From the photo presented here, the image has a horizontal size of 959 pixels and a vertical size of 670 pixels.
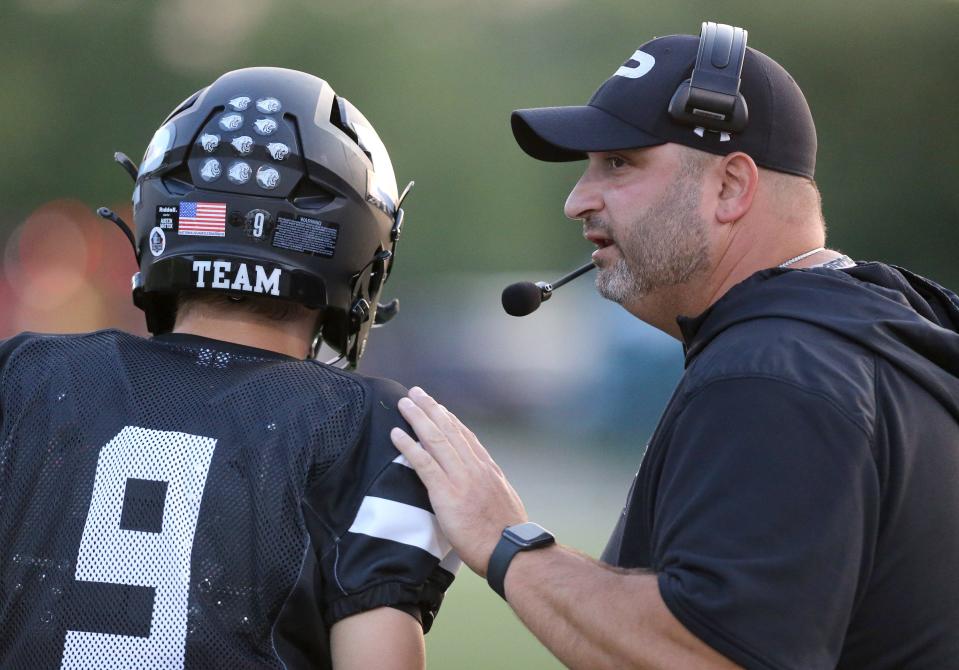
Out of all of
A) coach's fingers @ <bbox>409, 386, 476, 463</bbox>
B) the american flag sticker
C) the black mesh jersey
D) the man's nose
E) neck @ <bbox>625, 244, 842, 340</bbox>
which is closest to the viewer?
the black mesh jersey

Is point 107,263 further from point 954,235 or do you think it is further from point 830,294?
point 830,294

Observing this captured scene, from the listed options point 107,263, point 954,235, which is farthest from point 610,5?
point 107,263

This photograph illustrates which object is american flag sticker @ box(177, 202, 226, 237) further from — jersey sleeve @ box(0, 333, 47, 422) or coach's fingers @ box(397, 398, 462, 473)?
coach's fingers @ box(397, 398, 462, 473)

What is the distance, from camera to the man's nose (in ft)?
7.80

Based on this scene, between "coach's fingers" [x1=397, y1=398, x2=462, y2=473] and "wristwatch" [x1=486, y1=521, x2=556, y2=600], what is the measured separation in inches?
6.1

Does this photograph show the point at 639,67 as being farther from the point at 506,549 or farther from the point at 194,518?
the point at 194,518

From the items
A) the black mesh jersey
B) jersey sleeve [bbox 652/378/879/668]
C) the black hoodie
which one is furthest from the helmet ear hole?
jersey sleeve [bbox 652/378/879/668]

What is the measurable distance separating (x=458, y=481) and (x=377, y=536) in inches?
7.8

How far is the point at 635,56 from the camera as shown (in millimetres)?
2414

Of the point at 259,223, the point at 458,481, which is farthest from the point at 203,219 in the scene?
the point at 458,481

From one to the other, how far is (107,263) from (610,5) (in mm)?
7959

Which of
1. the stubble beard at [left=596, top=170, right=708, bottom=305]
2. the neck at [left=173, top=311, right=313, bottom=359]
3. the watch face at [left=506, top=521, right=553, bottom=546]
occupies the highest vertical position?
the stubble beard at [left=596, top=170, right=708, bottom=305]

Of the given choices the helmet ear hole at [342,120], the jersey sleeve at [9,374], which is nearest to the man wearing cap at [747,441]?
the helmet ear hole at [342,120]

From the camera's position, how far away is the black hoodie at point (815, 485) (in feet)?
5.54
